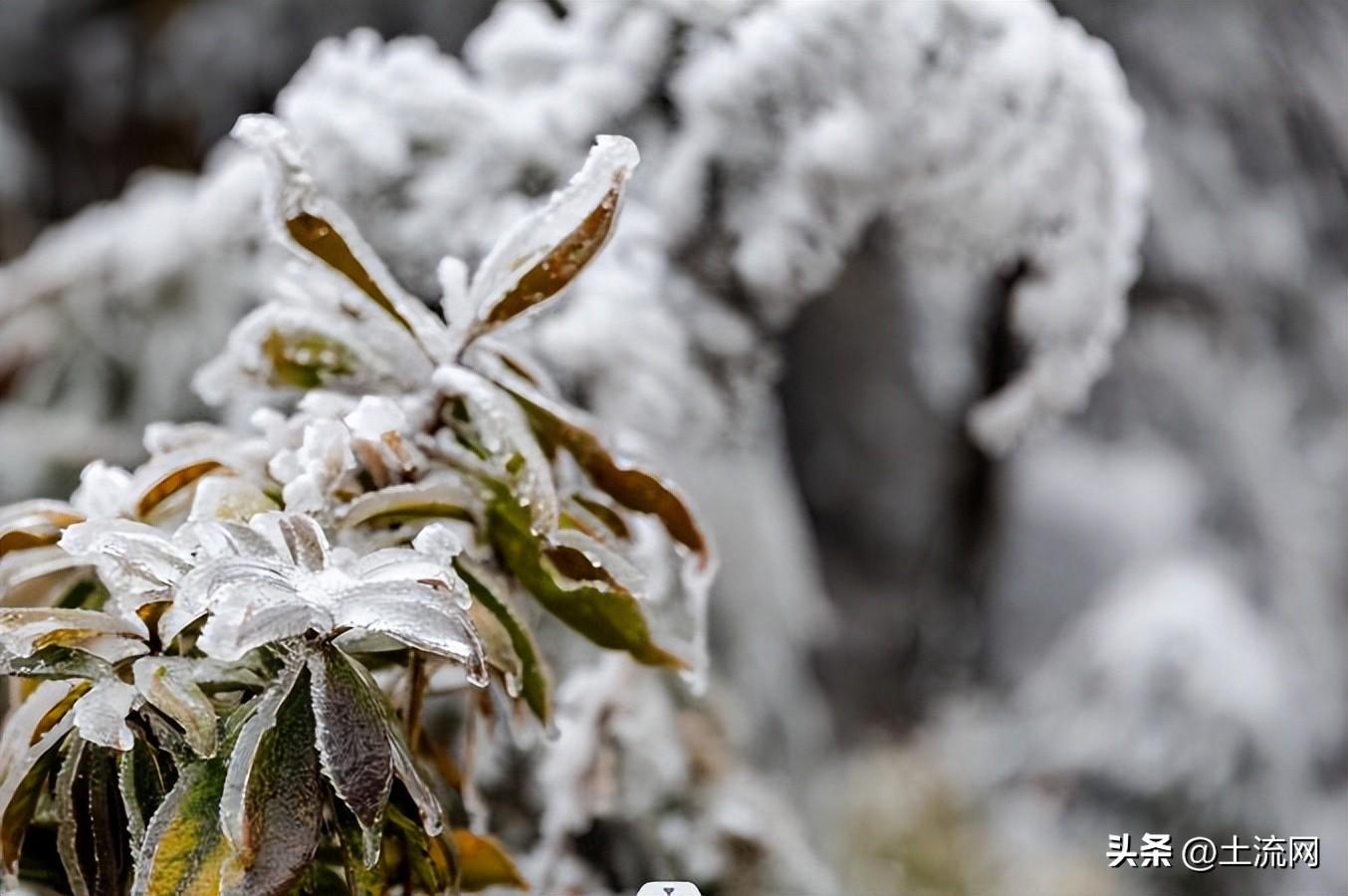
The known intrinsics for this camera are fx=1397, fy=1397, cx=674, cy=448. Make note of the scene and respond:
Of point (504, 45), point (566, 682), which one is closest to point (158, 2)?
point (504, 45)

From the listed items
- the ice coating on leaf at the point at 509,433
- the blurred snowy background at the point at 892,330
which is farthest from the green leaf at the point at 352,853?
the blurred snowy background at the point at 892,330

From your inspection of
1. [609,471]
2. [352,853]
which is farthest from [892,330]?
[352,853]

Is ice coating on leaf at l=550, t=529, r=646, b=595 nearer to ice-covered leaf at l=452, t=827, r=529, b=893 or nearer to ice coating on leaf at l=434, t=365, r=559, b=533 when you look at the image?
ice coating on leaf at l=434, t=365, r=559, b=533

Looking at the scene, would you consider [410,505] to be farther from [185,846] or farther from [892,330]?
[892,330]

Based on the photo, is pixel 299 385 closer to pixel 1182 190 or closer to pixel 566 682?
pixel 566 682

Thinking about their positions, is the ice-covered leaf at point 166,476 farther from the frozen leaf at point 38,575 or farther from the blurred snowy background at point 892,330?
the blurred snowy background at point 892,330

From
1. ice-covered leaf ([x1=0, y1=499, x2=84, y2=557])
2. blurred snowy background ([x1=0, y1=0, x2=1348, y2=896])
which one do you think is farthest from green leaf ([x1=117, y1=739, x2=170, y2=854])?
blurred snowy background ([x1=0, y1=0, x2=1348, y2=896])
